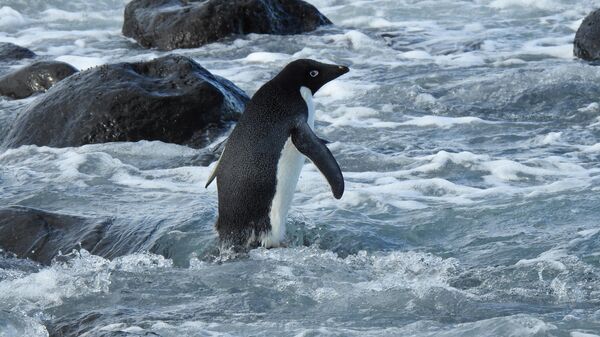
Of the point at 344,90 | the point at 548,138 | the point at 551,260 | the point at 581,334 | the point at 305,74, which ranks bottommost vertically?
the point at 344,90

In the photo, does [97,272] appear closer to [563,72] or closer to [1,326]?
[1,326]

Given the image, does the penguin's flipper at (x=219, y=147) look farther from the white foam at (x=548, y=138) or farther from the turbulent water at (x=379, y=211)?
the white foam at (x=548, y=138)

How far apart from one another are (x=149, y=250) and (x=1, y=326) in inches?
54.6

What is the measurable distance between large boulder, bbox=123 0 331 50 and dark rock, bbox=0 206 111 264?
699 centimetres

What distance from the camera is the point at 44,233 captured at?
6871mm

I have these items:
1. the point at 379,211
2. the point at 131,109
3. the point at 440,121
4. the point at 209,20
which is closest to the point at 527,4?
the point at 209,20

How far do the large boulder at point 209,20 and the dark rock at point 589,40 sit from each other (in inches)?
145

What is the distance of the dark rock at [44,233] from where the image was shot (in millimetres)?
6730

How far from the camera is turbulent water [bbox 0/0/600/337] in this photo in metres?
5.46

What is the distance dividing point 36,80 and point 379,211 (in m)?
4.92

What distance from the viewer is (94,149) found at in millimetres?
9195

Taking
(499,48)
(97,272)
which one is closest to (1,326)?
(97,272)

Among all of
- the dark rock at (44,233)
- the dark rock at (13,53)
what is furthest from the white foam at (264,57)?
the dark rock at (44,233)

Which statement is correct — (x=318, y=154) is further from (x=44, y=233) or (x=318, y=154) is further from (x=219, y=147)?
(x=219, y=147)
